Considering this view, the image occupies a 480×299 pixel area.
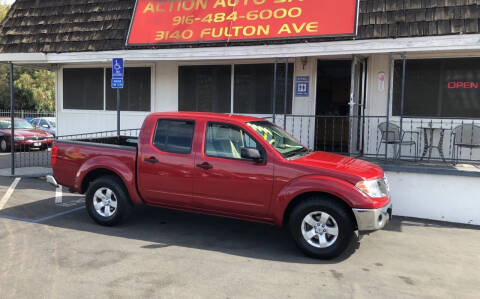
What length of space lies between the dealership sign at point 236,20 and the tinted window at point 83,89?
2374 mm

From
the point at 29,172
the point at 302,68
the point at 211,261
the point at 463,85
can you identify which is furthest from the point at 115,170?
the point at 463,85

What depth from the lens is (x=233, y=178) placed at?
5402 mm

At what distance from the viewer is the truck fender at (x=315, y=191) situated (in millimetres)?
4910

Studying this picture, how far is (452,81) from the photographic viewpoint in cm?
853

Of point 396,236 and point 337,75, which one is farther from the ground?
point 337,75

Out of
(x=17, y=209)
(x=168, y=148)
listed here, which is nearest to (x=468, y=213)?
(x=168, y=148)

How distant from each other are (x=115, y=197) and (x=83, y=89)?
22.5ft

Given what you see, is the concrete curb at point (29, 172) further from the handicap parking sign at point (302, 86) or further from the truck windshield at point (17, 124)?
the truck windshield at point (17, 124)

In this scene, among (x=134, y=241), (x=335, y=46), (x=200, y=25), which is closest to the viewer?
(x=134, y=241)

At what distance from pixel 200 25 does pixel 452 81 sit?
566 centimetres

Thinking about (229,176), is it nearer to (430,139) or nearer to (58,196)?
(58,196)

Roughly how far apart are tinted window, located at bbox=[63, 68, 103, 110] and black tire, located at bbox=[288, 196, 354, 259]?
27.6 feet

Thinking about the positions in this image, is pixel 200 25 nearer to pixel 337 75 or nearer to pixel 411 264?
pixel 337 75

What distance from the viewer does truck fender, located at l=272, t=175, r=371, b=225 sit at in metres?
4.91
